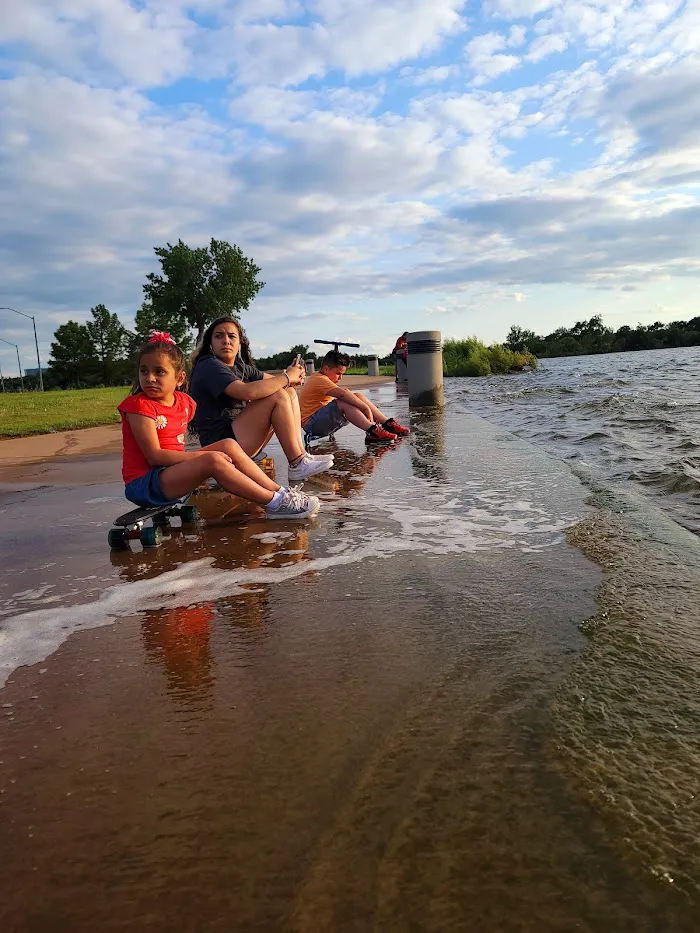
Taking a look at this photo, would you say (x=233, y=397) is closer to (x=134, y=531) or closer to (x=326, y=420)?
(x=134, y=531)

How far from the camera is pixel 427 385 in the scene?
11031 millimetres

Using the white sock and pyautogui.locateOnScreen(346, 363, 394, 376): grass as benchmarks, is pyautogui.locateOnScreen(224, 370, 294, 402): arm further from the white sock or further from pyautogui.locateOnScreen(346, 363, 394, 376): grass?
pyautogui.locateOnScreen(346, 363, 394, 376): grass

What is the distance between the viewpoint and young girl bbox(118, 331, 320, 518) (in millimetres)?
3348

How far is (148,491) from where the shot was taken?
11.1 ft

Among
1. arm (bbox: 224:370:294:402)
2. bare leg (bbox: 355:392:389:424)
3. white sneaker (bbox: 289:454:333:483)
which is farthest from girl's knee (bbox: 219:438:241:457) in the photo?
bare leg (bbox: 355:392:389:424)

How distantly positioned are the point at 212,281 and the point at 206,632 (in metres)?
47.7

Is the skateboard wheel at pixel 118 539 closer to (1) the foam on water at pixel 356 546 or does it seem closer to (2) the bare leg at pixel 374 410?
(1) the foam on water at pixel 356 546

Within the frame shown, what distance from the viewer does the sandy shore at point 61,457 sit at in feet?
18.2

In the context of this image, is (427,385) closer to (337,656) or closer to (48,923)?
(337,656)

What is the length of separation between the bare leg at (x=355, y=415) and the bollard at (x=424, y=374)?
4428 millimetres

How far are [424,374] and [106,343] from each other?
204 ft

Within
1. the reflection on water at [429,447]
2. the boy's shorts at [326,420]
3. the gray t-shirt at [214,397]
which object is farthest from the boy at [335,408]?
the gray t-shirt at [214,397]

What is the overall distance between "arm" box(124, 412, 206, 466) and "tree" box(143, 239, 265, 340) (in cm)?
4392

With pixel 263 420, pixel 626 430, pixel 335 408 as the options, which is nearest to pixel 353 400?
pixel 335 408
